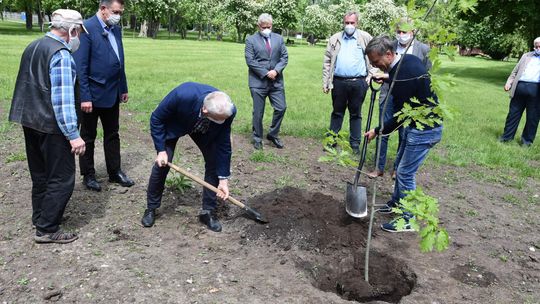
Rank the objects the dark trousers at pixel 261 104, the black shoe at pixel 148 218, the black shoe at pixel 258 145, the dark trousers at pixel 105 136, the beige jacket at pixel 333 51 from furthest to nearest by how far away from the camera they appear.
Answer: the black shoe at pixel 258 145 < the dark trousers at pixel 261 104 < the beige jacket at pixel 333 51 < the dark trousers at pixel 105 136 < the black shoe at pixel 148 218

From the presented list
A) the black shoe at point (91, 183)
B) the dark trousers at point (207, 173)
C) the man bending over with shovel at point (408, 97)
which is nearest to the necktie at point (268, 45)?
the man bending over with shovel at point (408, 97)

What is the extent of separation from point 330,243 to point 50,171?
2.64 metres

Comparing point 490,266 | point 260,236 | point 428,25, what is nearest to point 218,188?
point 260,236

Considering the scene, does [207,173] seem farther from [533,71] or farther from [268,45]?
[533,71]

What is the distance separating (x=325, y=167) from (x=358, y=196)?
213cm

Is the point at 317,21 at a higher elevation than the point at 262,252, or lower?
higher

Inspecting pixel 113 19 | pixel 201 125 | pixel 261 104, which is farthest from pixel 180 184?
pixel 261 104

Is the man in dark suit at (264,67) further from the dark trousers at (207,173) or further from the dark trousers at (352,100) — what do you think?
the dark trousers at (207,173)

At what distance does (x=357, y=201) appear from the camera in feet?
15.1

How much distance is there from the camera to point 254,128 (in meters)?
7.33

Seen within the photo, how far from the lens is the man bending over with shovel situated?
4012 millimetres

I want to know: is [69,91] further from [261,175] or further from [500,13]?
[500,13]

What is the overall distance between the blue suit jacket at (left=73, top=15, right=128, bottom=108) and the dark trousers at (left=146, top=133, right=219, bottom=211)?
1.18m

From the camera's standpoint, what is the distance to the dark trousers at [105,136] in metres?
5.06
